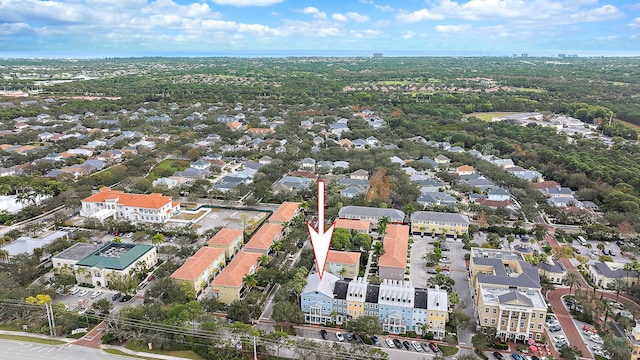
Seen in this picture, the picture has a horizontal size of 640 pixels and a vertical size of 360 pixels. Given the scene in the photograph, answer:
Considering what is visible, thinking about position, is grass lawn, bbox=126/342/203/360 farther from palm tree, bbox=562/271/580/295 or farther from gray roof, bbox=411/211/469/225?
palm tree, bbox=562/271/580/295

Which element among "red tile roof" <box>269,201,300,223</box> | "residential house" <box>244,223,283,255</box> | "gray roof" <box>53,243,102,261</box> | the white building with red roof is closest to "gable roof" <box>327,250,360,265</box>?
"residential house" <box>244,223,283,255</box>

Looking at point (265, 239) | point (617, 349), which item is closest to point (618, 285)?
point (617, 349)

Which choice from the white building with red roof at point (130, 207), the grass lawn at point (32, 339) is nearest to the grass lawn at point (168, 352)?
the grass lawn at point (32, 339)

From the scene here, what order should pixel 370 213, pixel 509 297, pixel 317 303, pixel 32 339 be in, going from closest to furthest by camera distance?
pixel 32 339, pixel 509 297, pixel 317 303, pixel 370 213

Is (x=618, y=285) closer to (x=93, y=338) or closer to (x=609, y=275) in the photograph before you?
(x=609, y=275)

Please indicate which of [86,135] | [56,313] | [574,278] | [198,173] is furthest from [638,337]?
[86,135]
